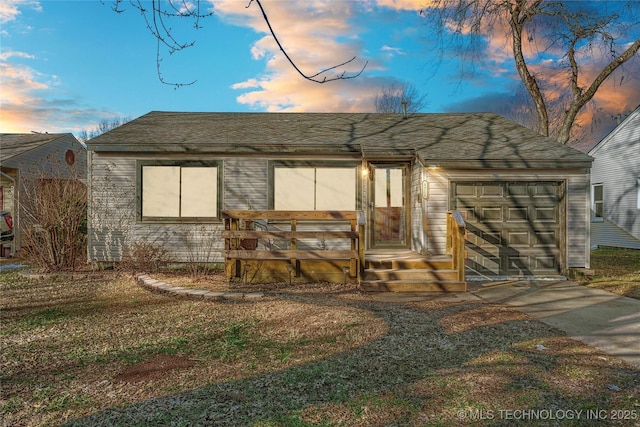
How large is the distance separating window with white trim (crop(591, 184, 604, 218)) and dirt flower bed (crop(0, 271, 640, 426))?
55.2 feet

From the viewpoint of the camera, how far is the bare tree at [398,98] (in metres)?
32.3

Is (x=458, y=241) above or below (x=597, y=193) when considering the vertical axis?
below

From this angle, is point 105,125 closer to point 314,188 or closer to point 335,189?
point 314,188

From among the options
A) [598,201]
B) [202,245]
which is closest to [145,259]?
[202,245]

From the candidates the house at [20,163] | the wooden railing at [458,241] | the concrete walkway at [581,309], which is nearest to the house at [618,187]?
the concrete walkway at [581,309]

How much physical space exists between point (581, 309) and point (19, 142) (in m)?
21.1

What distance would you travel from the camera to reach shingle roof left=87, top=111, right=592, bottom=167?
9.12 metres

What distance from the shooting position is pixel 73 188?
9.48 meters

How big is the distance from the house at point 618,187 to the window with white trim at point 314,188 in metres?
12.8

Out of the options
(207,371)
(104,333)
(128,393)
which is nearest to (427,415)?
(207,371)

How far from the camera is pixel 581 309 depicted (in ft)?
20.9

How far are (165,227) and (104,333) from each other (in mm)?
5344

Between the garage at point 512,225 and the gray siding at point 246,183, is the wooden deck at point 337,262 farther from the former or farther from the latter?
the gray siding at point 246,183

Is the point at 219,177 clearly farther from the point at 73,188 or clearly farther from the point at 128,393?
the point at 128,393
